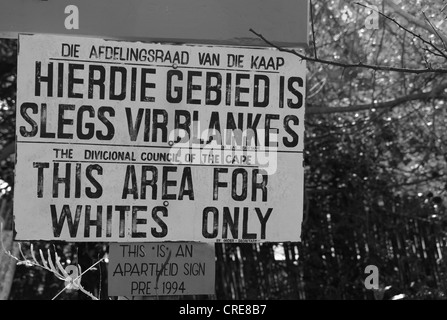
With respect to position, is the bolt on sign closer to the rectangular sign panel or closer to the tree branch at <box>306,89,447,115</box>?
the rectangular sign panel

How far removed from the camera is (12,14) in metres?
4.99

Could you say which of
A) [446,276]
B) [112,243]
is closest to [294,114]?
[112,243]

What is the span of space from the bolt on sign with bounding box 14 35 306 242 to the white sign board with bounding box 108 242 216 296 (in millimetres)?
68

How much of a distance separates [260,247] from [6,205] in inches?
103

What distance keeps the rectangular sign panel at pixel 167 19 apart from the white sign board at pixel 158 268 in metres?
1.25

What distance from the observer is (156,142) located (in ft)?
16.5

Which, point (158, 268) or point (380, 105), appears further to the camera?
point (380, 105)

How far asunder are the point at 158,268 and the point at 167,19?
1.50 meters

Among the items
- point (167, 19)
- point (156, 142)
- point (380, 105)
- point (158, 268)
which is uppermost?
point (380, 105)

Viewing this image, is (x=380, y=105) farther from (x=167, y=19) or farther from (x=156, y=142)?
(x=156, y=142)

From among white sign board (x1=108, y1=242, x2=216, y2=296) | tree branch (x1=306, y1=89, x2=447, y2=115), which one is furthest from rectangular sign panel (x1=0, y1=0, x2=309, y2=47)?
tree branch (x1=306, y1=89, x2=447, y2=115)

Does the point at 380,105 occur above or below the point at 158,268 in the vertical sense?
above

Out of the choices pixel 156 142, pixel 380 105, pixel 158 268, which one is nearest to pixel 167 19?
pixel 156 142

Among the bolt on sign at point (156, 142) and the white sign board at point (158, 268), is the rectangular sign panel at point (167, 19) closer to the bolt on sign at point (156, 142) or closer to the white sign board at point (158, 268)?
the bolt on sign at point (156, 142)
